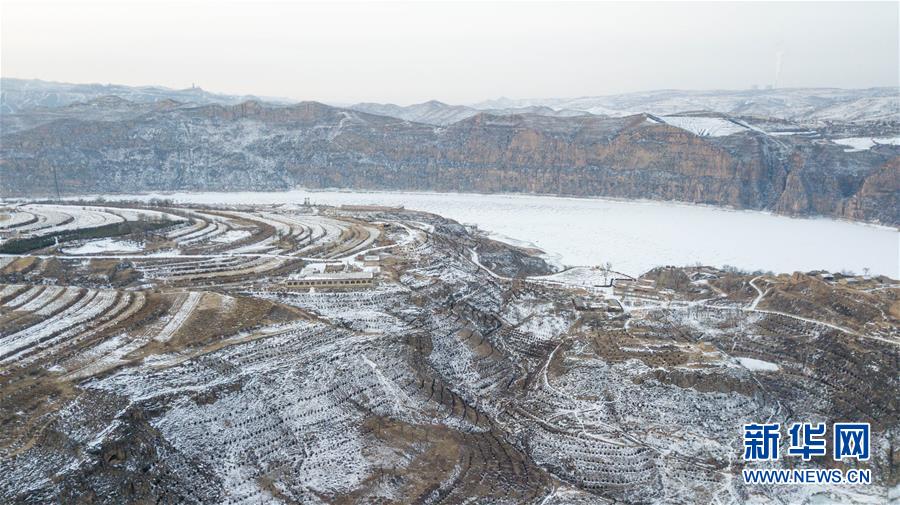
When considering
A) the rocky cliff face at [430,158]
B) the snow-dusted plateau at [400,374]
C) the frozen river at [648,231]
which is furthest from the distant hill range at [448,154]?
the snow-dusted plateau at [400,374]

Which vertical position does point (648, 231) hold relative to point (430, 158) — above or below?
below

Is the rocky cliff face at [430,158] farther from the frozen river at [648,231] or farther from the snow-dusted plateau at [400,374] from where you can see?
the snow-dusted plateau at [400,374]

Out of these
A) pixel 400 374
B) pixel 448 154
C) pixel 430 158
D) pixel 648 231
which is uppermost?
pixel 448 154

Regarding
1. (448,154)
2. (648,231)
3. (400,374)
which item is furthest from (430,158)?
(400,374)

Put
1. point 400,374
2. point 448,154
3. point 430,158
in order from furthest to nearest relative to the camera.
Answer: point 448,154 < point 430,158 < point 400,374

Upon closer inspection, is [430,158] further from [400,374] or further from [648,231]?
[400,374]

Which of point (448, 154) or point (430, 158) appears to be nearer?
point (430, 158)

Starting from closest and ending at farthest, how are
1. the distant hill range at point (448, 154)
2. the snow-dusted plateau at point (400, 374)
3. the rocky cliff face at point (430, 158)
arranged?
the snow-dusted plateau at point (400, 374), the rocky cliff face at point (430, 158), the distant hill range at point (448, 154)

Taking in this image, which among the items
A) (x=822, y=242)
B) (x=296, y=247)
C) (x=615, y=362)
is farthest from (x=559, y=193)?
(x=615, y=362)
